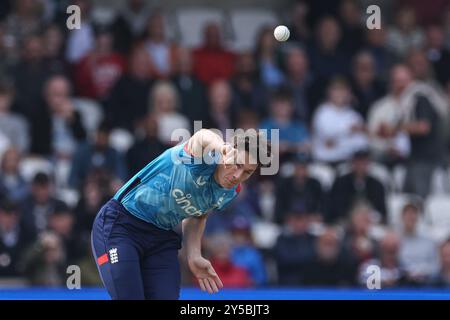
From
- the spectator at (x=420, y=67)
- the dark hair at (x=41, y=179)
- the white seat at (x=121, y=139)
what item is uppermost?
the spectator at (x=420, y=67)

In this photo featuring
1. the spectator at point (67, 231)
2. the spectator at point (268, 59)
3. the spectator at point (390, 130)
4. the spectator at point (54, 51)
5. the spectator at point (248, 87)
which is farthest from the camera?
the spectator at point (268, 59)

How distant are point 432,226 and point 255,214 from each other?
2.04 meters

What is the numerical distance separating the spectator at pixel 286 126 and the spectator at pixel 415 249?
1505mm

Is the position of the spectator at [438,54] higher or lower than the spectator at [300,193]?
higher

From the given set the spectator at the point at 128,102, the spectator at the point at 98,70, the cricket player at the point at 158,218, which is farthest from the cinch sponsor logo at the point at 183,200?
the spectator at the point at 98,70

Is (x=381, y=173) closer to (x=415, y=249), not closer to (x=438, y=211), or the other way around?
(x=438, y=211)

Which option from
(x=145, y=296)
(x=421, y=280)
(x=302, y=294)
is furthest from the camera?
(x=421, y=280)

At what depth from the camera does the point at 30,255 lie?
12.2m

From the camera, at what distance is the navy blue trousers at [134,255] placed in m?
7.10

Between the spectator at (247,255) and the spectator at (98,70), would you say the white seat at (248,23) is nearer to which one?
the spectator at (98,70)

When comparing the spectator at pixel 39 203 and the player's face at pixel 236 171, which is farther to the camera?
the spectator at pixel 39 203
